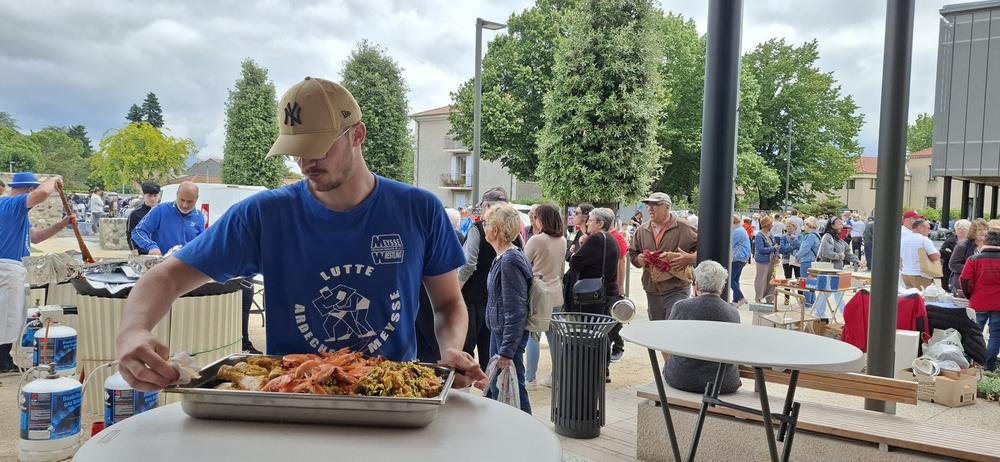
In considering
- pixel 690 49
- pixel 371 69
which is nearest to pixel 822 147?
pixel 690 49

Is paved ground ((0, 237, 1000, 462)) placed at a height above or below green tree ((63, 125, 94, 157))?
below

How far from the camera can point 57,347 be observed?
517 cm

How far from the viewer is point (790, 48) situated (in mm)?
43656

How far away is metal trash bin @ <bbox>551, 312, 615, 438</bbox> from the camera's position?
5566mm

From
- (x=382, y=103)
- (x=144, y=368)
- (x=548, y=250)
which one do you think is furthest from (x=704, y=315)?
(x=382, y=103)

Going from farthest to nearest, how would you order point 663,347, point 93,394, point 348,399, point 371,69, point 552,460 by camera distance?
point 371,69, point 93,394, point 663,347, point 348,399, point 552,460

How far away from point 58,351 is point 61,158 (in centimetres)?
9024

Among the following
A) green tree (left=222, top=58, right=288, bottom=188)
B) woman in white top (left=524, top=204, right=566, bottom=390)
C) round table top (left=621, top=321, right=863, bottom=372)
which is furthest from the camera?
green tree (left=222, top=58, right=288, bottom=188)

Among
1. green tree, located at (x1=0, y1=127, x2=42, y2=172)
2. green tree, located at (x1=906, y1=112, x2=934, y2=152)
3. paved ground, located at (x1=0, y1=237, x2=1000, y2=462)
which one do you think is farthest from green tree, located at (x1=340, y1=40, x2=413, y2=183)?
green tree, located at (x1=906, y1=112, x2=934, y2=152)

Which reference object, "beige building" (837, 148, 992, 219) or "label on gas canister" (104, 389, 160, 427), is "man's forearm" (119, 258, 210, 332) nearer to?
"label on gas canister" (104, 389, 160, 427)

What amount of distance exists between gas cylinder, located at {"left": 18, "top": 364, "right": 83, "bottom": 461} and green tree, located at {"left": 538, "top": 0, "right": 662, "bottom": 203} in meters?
20.3

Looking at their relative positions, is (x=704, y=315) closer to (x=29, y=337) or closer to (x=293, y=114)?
(x=293, y=114)

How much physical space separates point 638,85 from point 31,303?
19.6 m

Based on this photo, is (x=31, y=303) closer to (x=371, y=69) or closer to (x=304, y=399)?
(x=304, y=399)
